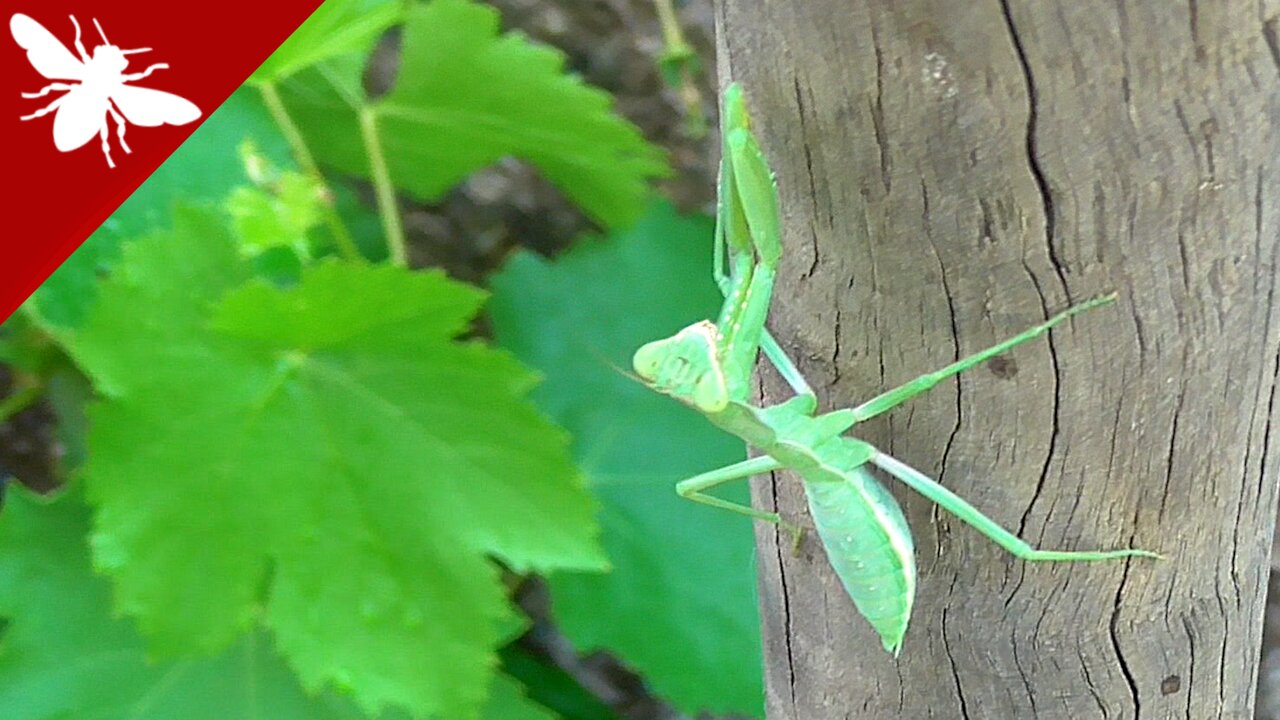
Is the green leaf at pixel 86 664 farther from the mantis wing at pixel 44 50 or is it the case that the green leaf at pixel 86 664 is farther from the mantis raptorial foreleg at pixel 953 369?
the mantis raptorial foreleg at pixel 953 369

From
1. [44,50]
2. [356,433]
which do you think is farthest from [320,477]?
[44,50]

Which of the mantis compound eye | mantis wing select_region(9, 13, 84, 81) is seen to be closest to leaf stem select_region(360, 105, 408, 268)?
mantis wing select_region(9, 13, 84, 81)

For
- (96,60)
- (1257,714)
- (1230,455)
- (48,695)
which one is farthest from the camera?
(1257,714)

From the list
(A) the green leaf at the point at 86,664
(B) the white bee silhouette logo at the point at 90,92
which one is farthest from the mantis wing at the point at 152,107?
(A) the green leaf at the point at 86,664

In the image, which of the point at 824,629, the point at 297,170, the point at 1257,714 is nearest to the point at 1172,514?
the point at 824,629

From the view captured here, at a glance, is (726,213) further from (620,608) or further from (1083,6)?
(620,608)

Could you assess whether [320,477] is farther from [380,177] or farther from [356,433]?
[380,177]
